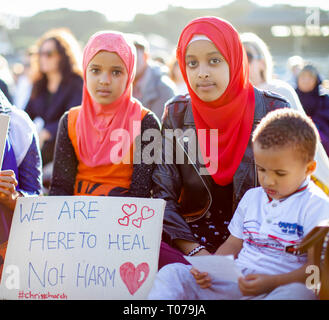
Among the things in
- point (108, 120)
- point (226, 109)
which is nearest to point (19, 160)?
point (108, 120)

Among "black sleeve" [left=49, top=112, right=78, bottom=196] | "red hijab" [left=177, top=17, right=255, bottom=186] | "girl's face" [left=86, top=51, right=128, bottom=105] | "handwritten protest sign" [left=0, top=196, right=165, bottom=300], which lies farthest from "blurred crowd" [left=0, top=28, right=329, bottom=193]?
"handwritten protest sign" [left=0, top=196, right=165, bottom=300]

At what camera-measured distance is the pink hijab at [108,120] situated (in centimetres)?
289

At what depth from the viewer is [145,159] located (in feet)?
Result: 9.21

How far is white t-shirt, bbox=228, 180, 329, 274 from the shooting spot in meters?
1.95

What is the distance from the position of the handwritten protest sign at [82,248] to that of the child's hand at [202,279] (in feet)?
0.81

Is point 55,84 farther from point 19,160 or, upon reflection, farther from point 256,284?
point 256,284

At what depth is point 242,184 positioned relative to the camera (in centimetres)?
253

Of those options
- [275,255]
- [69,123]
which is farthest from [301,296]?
[69,123]

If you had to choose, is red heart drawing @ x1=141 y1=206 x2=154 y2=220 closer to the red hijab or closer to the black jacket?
the black jacket

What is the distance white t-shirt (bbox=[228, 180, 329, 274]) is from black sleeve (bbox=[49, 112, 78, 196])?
126 cm

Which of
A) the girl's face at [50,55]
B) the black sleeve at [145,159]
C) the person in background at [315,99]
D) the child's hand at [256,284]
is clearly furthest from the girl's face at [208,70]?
the girl's face at [50,55]

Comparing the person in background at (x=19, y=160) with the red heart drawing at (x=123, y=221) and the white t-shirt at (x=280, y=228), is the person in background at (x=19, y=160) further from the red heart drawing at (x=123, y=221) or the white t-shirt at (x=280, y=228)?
the white t-shirt at (x=280, y=228)
